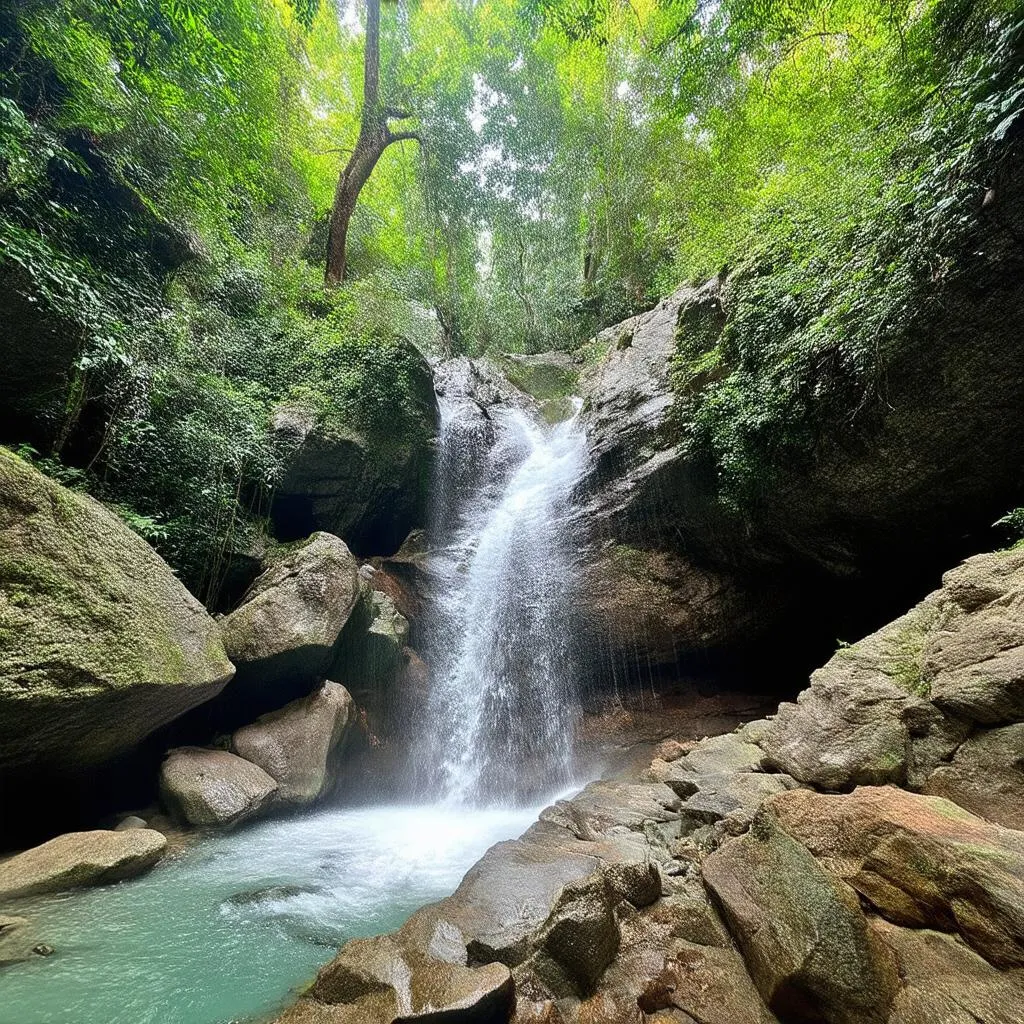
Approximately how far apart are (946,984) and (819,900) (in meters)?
0.56

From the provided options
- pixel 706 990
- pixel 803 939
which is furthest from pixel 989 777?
pixel 706 990

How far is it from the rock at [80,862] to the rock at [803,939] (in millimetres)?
5573

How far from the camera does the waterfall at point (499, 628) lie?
9.59 meters

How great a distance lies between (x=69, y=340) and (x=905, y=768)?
10338 millimetres

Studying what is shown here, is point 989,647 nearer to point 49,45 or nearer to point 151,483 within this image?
point 151,483

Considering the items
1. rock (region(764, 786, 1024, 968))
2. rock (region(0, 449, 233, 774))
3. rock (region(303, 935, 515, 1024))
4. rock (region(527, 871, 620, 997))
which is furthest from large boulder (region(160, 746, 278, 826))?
rock (region(764, 786, 1024, 968))

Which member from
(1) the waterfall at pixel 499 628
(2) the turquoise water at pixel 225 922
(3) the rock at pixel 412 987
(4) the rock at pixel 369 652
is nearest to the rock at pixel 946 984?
(3) the rock at pixel 412 987

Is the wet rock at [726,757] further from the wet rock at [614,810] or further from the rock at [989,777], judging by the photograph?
the rock at [989,777]

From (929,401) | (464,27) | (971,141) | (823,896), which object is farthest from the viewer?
(464,27)

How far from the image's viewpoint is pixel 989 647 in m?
3.69

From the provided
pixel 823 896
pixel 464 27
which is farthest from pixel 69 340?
pixel 464 27

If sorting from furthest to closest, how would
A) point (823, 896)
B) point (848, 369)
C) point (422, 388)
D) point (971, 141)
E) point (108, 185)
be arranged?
point (422, 388) < point (108, 185) < point (848, 369) < point (971, 141) < point (823, 896)

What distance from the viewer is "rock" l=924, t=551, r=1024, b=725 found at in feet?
11.2

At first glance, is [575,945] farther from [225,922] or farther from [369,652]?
[369,652]
